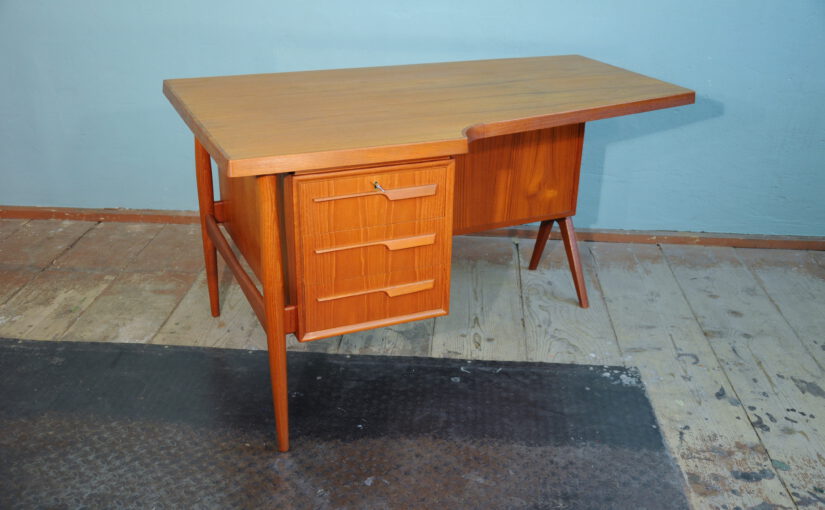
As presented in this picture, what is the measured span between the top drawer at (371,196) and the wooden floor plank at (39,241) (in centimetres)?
151

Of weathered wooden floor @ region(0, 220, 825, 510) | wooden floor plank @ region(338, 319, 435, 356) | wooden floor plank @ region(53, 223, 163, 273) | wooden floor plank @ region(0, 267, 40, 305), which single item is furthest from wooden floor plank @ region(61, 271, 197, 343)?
wooden floor plank @ region(338, 319, 435, 356)

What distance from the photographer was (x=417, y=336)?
221 centimetres

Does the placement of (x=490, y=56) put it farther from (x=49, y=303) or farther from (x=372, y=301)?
(x=49, y=303)

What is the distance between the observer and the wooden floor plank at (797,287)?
2285 millimetres

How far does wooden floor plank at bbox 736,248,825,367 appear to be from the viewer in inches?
90.0

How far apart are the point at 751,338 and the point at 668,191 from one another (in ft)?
2.46

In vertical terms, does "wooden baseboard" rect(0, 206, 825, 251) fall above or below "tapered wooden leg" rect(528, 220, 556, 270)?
below

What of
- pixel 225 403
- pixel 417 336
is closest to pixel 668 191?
pixel 417 336

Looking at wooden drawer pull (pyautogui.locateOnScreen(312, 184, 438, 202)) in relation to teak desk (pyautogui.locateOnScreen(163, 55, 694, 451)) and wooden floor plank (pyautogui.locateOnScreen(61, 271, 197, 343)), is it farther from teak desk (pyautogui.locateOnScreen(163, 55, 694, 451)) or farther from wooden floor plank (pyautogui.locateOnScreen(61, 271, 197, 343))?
wooden floor plank (pyautogui.locateOnScreen(61, 271, 197, 343))

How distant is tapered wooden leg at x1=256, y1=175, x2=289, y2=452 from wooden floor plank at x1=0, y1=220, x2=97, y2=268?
52.1 inches

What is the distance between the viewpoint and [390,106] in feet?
5.83

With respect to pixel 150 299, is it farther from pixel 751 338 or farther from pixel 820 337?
pixel 820 337

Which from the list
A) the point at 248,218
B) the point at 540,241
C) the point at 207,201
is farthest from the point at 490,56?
the point at 248,218

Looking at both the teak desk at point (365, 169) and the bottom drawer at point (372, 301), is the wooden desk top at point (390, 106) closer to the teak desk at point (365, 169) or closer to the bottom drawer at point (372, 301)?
the teak desk at point (365, 169)
